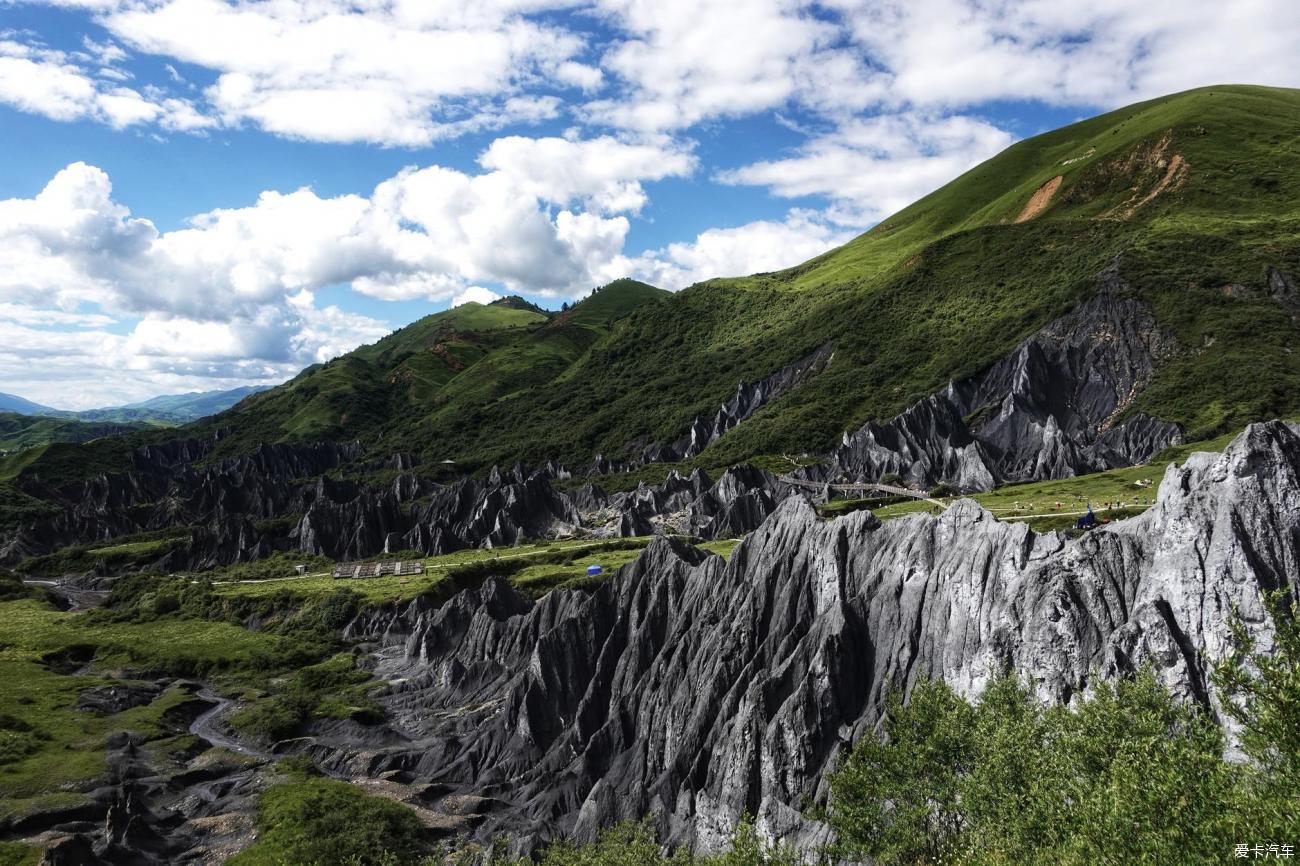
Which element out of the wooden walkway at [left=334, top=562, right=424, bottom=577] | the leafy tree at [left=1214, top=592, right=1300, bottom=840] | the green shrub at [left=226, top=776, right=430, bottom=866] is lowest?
the green shrub at [left=226, top=776, right=430, bottom=866]

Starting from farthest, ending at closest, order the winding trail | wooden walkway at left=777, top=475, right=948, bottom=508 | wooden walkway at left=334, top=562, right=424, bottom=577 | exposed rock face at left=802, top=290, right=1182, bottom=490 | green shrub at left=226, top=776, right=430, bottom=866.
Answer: wooden walkway at left=334, top=562, right=424, bottom=577, exposed rock face at left=802, top=290, right=1182, bottom=490, wooden walkway at left=777, top=475, right=948, bottom=508, the winding trail, green shrub at left=226, top=776, right=430, bottom=866

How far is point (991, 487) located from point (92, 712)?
461ft

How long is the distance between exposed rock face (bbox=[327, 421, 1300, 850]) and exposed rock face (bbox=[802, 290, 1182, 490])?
288ft

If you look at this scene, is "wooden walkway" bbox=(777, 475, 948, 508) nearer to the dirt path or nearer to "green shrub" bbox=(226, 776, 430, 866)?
the dirt path

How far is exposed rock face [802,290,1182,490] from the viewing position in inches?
5512

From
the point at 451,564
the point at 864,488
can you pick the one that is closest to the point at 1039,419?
the point at 864,488

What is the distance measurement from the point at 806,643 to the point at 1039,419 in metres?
127

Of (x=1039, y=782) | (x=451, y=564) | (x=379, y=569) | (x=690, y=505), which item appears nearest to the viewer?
(x=1039, y=782)

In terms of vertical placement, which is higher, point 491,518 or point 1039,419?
point 1039,419

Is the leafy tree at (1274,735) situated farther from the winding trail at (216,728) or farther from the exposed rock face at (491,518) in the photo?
the exposed rock face at (491,518)

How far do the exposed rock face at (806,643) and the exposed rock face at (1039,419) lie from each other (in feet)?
288

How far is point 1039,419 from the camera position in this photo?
157125mm

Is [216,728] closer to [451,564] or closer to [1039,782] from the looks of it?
[451,564]

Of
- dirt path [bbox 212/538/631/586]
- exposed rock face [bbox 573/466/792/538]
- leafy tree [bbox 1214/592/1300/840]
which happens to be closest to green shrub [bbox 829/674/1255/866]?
leafy tree [bbox 1214/592/1300/840]
